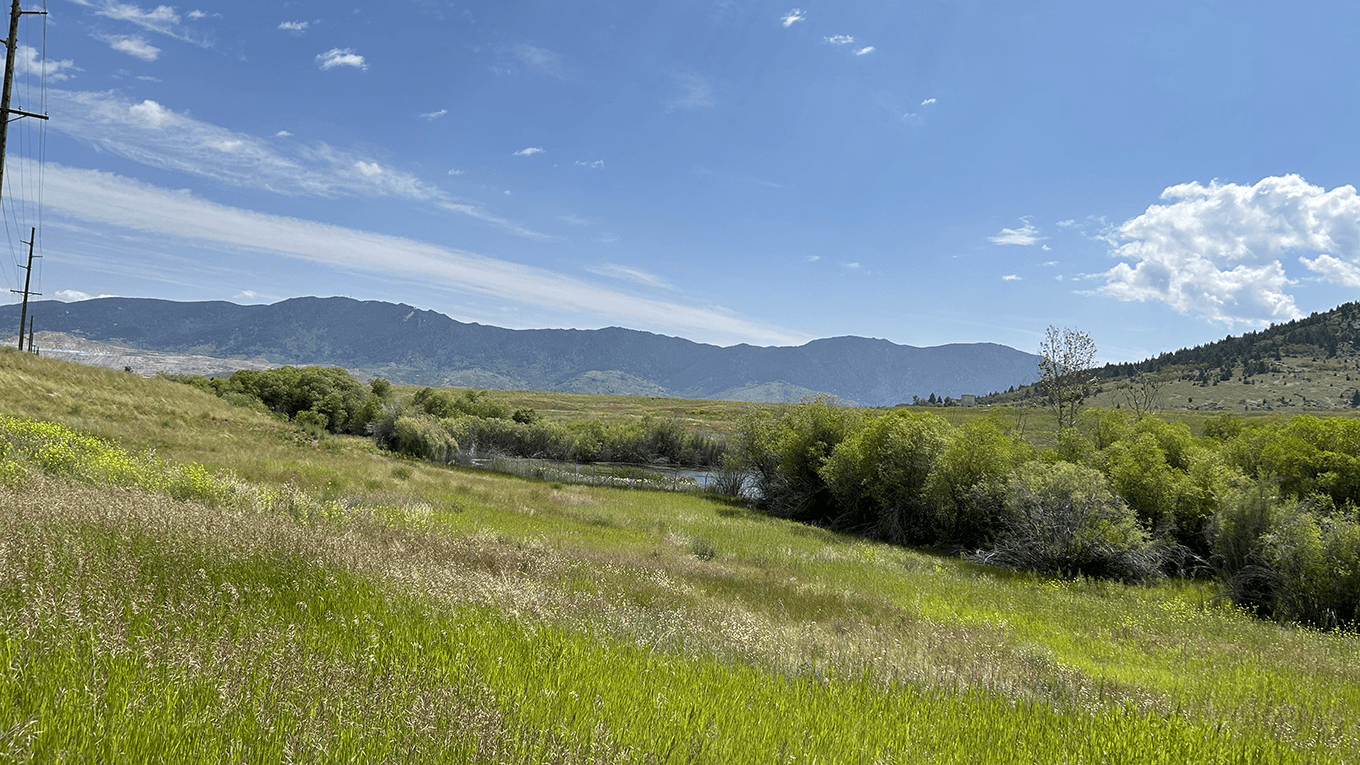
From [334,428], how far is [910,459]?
57.8m

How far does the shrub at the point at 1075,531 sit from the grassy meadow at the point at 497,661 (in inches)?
321

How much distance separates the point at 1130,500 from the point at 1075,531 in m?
5.62

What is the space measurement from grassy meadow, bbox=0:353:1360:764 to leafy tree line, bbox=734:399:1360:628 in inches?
187

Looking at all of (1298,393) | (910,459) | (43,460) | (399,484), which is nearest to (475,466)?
(399,484)

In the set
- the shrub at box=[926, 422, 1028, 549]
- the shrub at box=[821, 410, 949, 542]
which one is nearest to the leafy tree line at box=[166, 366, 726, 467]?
the shrub at box=[821, 410, 949, 542]

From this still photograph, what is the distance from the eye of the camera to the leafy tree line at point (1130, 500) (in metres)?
17.5

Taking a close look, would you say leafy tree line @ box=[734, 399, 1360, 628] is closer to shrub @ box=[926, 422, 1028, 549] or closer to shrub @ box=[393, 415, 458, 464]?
shrub @ box=[926, 422, 1028, 549]

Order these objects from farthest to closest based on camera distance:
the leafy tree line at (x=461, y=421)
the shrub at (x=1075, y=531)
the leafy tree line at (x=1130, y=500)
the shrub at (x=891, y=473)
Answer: the leafy tree line at (x=461, y=421) < the shrub at (x=891, y=473) < the shrub at (x=1075, y=531) < the leafy tree line at (x=1130, y=500)

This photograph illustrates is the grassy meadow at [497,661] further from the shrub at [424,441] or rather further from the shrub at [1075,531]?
the shrub at [424,441]

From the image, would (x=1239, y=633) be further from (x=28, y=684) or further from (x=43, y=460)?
(x=43, y=460)

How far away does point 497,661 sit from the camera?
14.4ft

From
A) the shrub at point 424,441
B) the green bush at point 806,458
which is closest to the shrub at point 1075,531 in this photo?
the green bush at point 806,458

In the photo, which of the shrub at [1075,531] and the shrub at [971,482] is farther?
the shrub at [971,482]

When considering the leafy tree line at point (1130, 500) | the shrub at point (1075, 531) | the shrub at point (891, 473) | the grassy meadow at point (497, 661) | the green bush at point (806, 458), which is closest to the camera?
the grassy meadow at point (497, 661)
